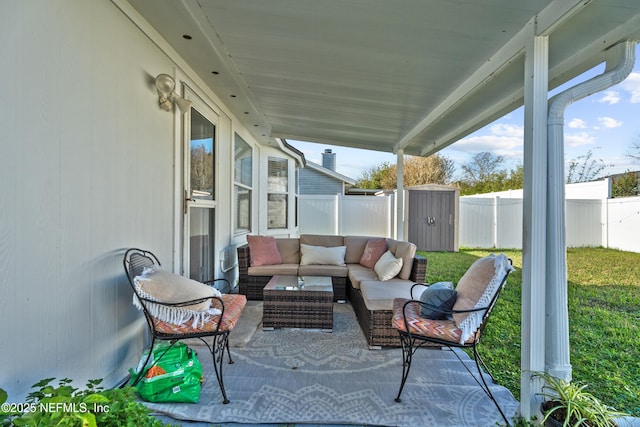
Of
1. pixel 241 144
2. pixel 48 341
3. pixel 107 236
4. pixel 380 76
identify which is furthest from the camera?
pixel 241 144

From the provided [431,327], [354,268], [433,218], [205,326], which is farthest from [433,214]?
[205,326]

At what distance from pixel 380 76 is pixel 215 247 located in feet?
9.32

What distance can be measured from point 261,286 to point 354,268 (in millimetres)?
1335

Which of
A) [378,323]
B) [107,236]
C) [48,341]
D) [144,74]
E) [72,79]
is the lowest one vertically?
[378,323]

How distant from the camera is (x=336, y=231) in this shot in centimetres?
914

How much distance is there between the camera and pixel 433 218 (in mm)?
9117

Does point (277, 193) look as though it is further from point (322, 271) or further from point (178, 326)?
point (178, 326)

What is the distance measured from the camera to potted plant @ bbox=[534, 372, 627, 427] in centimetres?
154

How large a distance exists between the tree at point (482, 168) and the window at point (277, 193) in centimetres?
1412

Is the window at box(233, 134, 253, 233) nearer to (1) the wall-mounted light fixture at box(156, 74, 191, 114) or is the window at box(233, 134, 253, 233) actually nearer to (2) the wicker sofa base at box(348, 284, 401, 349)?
(1) the wall-mounted light fixture at box(156, 74, 191, 114)

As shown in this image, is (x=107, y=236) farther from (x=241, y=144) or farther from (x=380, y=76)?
(x=241, y=144)

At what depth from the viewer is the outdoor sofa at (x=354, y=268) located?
295cm

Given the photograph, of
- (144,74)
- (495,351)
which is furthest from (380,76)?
(495,351)

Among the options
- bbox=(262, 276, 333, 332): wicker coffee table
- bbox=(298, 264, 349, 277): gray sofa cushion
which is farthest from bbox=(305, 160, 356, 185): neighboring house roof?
bbox=(262, 276, 333, 332): wicker coffee table
